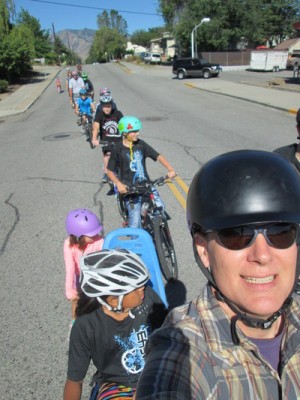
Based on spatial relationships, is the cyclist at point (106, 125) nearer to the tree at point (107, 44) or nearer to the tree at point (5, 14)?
the tree at point (5, 14)

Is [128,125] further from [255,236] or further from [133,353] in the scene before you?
[255,236]

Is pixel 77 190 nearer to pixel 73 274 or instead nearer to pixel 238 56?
pixel 73 274

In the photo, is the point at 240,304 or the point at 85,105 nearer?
the point at 240,304

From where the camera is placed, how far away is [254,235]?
4.62 ft

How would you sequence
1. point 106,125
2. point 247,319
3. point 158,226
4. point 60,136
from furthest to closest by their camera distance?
point 60,136 < point 106,125 < point 158,226 < point 247,319

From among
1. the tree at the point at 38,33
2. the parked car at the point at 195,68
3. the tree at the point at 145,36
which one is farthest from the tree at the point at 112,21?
the parked car at the point at 195,68

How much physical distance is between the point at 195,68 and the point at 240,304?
3733 centimetres

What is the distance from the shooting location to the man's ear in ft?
5.07

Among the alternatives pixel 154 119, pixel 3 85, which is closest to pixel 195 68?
pixel 3 85

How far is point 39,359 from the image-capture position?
10.5ft

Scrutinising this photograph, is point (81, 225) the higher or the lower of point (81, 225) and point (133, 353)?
the higher

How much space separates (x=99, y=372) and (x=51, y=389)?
0.80m

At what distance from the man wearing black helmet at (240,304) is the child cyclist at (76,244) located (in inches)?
76.4

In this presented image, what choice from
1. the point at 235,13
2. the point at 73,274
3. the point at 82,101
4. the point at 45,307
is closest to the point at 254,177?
the point at 73,274
